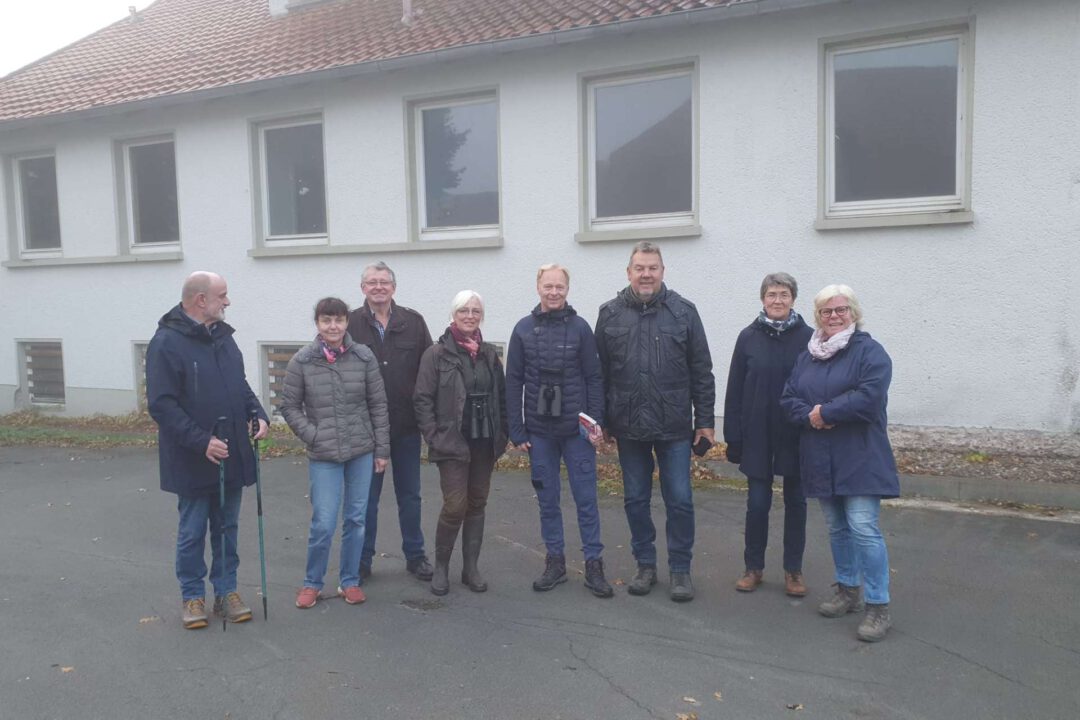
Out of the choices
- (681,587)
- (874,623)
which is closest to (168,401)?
(681,587)

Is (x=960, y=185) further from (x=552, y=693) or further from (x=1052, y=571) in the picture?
(x=552, y=693)

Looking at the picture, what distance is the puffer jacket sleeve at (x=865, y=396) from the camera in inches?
173

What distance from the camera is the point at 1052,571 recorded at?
17.7ft

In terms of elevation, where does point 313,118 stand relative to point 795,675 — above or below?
above

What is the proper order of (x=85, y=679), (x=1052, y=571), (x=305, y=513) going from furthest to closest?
(x=305, y=513) < (x=1052, y=571) < (x=85, y=679)

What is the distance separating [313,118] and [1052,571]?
9.36m

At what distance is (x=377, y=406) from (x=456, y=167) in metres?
5.88

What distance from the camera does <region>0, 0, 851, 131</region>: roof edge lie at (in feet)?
26.8

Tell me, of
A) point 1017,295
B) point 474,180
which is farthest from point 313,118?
point 1017,295

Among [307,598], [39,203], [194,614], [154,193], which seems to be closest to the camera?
[194,614]

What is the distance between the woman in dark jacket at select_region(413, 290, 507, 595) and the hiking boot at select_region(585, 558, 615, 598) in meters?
0.65

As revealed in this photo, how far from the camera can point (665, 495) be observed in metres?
5.24

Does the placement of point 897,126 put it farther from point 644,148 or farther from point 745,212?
point 644,148

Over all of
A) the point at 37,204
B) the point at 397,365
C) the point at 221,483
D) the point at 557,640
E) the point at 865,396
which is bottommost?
the point at 557,640
